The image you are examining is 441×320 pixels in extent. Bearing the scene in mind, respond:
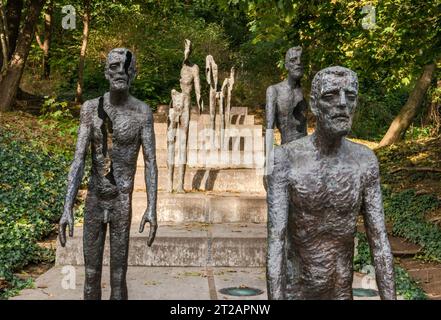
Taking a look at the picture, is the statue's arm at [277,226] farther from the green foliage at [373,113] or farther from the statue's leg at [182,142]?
the green foliage at [373,113]

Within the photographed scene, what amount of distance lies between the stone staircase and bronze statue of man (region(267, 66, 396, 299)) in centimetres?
486

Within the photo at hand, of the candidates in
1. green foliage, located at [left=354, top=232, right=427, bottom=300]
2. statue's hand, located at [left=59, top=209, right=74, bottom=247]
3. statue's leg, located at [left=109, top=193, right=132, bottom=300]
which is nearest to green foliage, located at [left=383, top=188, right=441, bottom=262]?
green foliage, located at [left=354, top=232, right=427, bottom=300]

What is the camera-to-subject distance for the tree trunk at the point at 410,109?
1596 centimetres

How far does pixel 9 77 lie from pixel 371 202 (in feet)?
46.7

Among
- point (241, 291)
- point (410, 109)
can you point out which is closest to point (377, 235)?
point (241, 291)

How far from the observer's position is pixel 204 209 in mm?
8992

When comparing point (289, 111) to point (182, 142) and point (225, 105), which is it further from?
point (225, 105)

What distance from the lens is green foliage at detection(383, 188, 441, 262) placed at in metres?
8.85

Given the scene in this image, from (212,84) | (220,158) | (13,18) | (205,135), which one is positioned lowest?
(220,158)

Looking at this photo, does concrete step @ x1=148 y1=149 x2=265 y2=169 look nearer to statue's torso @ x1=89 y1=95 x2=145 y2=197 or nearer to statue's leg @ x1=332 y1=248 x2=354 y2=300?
statue's torso @ x1=89 y1=95 x2=145 y2=197

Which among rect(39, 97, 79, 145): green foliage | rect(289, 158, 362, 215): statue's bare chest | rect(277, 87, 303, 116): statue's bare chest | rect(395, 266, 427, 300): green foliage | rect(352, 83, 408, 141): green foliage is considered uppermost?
rect(352, 83, 408, 141): green foliage

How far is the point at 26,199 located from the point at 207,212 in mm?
2772

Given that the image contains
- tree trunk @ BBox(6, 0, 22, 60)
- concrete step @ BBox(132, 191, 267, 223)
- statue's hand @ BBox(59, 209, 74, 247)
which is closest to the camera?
statue's hand @ BBox(59, 209, 74, 247)
